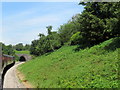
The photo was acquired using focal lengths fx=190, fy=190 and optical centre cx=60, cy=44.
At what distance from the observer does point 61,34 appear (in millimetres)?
37906

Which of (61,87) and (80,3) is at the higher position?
(80,3)

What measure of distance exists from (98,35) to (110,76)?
9780mm

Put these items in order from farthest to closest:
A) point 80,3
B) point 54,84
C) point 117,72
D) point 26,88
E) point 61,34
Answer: point 61,34 → point 80,3 → point 26,88 → point 54,84 → point 117,72

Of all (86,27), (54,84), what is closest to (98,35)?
(86,27)

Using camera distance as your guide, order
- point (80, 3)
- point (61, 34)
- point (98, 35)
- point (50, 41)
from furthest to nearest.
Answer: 1. point (61, 34)
2. point (50, 41)
3. point (80, 3)
4. point (98, 35)

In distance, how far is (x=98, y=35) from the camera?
17891 mm

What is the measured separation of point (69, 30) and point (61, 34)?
2.17 meters

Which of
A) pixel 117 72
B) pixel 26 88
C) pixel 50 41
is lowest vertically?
pixel 26 88

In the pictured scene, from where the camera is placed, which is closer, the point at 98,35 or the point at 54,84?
the point at 54,84

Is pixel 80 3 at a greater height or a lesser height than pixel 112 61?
greater

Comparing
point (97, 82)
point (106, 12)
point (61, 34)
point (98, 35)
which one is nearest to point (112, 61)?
point (97, 82)

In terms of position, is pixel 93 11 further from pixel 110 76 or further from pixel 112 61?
pixel 110 76

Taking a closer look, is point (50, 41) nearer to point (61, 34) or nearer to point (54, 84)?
point (61, 34)

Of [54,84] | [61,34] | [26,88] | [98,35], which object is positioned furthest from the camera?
[61,34]
